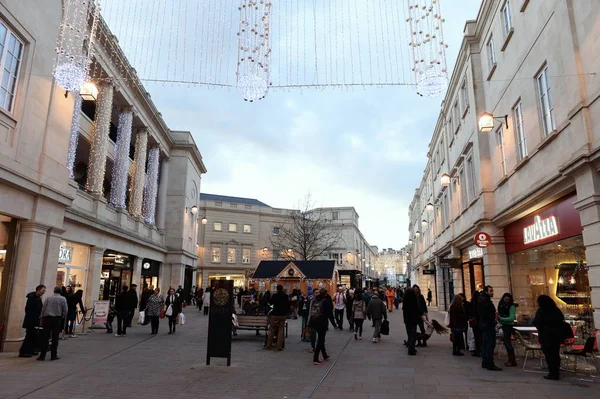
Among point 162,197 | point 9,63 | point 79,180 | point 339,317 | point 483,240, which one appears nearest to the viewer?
point 9,63

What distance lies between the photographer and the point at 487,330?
8961 mm

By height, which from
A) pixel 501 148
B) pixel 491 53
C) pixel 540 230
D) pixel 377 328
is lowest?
pixel 377 328

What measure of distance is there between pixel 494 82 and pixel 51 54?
49.3 feet

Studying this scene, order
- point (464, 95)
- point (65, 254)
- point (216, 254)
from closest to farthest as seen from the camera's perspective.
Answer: point (65, 254), point (464, 95), point (216, 254)

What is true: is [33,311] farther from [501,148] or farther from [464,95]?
[464,95]

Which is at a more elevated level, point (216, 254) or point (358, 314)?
point (216, 254)

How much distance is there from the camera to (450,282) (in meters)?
26.5

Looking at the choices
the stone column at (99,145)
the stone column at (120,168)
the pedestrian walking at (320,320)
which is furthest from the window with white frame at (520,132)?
the stone column at (120,168)

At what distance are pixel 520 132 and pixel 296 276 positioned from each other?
60.2ft

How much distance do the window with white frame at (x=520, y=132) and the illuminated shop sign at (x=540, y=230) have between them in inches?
87.4

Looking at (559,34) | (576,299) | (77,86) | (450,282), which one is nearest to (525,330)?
(576,299)

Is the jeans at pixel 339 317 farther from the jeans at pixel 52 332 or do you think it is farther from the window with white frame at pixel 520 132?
the jeans at pixel 52 332

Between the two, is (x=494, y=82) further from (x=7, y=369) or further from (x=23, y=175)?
(x=7, y=369)

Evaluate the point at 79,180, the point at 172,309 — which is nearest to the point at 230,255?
the point at 79,180
